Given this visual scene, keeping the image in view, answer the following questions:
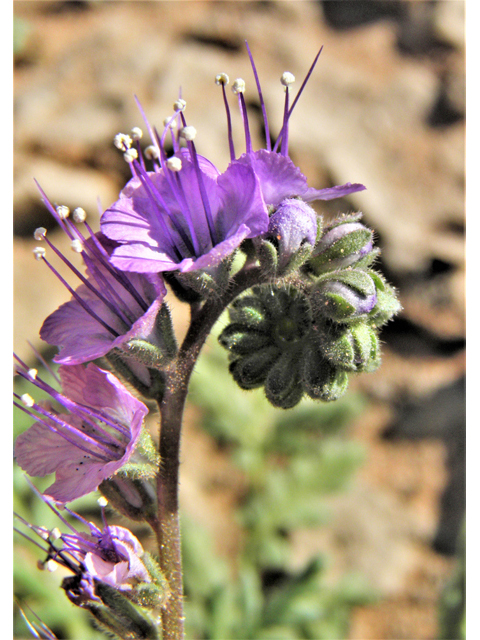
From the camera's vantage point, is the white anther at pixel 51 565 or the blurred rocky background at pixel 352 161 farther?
the blurred rocky background at pixel 352 161

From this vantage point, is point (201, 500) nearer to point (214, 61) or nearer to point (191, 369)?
point (191, 369)

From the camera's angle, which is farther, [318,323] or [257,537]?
[257,537]

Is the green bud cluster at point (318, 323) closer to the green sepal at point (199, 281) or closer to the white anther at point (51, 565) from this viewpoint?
the green sepal at point (199, 281)

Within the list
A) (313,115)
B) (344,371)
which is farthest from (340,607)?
(313,115)

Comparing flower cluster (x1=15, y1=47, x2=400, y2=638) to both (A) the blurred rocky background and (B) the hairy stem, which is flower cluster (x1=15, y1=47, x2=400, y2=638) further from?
(A) the blurred rocky background

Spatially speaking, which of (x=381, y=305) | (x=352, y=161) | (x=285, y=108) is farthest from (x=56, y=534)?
(x=352, y=161)

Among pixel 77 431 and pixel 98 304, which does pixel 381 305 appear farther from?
pixel 77 431

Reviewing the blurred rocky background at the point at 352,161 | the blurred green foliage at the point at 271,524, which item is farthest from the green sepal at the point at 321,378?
the blurred rocky background at the point at 352,161
